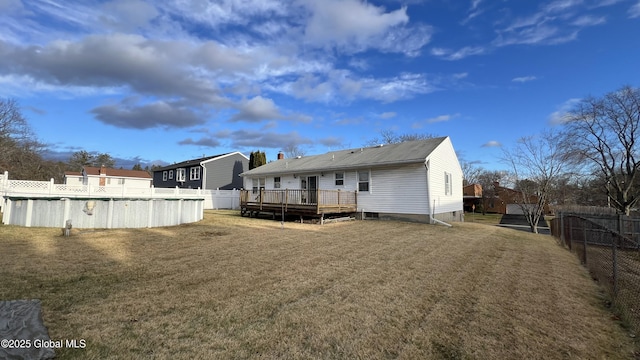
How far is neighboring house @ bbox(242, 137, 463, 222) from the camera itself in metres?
14.9

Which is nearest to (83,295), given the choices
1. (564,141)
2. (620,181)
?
(564,141)

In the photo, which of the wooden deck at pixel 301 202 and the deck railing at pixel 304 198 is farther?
the deck railing at pixel 304 198

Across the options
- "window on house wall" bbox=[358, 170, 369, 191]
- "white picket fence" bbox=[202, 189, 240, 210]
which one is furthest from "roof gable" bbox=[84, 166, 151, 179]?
"window on house wall" bbox=[358, 170, 369, 191]

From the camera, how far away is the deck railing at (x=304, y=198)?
14852 mm

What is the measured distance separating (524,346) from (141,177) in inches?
1802

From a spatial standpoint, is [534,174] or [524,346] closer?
[524,346]

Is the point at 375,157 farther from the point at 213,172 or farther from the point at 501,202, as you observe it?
the point at 501,202

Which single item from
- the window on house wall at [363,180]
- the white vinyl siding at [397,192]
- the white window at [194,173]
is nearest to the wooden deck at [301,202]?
the window on house wall at [363,180]

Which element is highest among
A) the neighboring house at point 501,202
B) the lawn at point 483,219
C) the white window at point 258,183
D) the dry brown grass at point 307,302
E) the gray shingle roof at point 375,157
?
the gray shingle roof at point 375,157

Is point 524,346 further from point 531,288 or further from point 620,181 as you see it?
point 620,181

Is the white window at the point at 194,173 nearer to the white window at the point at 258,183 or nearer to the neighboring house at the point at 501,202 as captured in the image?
the white window at the point at 258,183

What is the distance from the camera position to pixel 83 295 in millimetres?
4258

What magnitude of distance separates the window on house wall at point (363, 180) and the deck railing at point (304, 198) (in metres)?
0.54

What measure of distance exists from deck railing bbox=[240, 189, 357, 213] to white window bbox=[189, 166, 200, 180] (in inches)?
647
